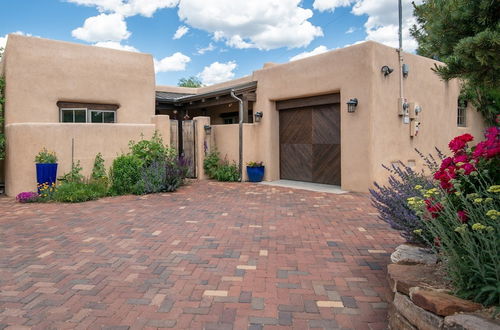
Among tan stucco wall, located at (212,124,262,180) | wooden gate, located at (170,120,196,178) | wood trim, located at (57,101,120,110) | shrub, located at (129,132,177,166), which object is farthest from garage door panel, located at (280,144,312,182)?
wood trim, located at (57,101,120,110)

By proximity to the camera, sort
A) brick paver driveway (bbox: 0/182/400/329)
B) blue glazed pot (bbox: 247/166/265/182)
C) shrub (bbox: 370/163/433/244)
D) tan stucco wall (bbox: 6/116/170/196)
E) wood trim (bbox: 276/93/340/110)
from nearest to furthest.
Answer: brick paver driveway (bbox: 0/182/400/329) < shrub (bbox: 370/163/433/244) < tan stucco wall (bbox: 6/116/170/196) < wood trim (bbox: 276/93/340/110) < blue glazed pot (bbox: 247/166/265/182)

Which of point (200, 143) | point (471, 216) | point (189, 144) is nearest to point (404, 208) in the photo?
point (471, 216)

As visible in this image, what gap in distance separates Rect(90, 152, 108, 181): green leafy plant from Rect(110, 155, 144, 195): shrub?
0.31 metres

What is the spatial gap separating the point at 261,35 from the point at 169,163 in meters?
15.7

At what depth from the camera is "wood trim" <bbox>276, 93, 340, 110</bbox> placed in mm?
9922

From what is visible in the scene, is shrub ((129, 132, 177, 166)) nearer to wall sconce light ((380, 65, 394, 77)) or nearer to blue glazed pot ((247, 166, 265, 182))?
blue glazed pot ((247, 166, 265, 182))

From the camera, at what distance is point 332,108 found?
10141 millimetres

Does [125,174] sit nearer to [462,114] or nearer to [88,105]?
[88,105]

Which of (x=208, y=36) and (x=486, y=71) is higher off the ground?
(x=208, y=36)

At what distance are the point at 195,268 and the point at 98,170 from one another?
263 inches

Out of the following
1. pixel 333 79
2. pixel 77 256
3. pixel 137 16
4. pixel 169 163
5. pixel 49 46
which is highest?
pixel 137 16

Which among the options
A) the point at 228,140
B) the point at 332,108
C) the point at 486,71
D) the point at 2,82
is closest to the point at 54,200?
the point at 2,82

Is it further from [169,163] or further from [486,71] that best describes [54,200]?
[486,71]

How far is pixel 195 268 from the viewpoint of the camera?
13.0 feet
